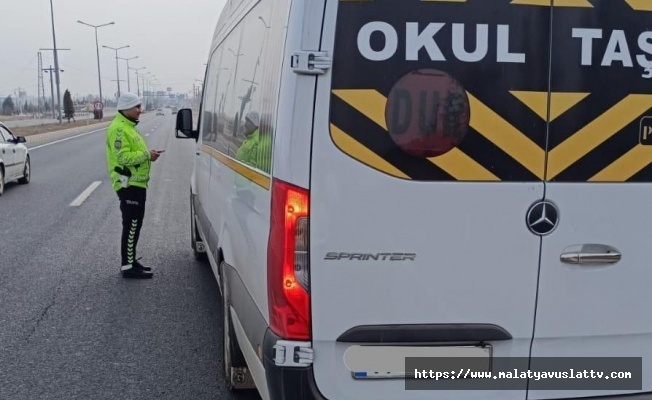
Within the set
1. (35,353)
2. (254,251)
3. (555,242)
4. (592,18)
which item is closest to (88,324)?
(35,353)

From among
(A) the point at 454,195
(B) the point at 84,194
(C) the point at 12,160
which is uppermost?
(A) the point at 454,195

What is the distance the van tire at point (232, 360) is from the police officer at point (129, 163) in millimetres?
2747

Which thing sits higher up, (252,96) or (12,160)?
(252,96)

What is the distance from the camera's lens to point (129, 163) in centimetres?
641

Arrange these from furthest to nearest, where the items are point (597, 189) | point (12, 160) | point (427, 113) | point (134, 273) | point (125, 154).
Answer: point (12, 160)
point (134, 273)
point (125, 154)
point (597, 189)
point (427, 113)

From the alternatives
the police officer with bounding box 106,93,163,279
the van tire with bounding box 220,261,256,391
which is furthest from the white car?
the van tire with bounding box 220,261,256,391

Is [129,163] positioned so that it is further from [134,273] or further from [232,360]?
[232,360]

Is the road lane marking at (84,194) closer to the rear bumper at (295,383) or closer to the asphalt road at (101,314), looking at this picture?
the asphalt road at (101,314)

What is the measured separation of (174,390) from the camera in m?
4.25

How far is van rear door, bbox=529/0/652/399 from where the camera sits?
2596mm

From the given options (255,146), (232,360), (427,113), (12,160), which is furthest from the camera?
(12,160)

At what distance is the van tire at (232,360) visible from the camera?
3.96 m

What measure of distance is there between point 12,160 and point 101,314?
9657 millimetres

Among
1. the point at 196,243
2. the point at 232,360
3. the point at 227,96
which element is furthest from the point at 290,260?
the point at 196,243
